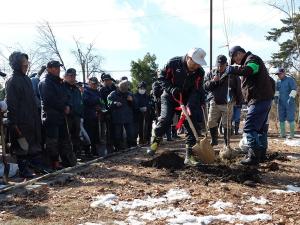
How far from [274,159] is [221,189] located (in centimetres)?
246

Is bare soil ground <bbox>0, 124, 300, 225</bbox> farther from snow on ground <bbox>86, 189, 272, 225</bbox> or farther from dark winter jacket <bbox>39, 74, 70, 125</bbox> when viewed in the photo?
dark winter jacket <bbox>39, 74, 70, 125</bbox>

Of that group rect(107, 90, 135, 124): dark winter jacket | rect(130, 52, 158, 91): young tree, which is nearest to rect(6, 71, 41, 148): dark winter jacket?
rect(107, 90, 135, 124): dark winter jacket

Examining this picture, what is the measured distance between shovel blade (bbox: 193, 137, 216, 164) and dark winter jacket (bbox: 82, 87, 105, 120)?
3.44m

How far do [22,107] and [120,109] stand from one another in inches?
138

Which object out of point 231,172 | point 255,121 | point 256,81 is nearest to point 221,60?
point 256,81

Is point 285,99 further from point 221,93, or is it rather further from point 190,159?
point 190,159

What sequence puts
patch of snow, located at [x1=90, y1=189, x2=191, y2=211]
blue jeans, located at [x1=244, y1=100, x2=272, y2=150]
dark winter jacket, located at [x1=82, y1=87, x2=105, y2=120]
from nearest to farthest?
patch of snow, located at [x1=90, y1=189, x2=191, y2=211], blue jeans, located at [x1=244, y1=100, x2=272, y2=150], dark winter jacket, located at [x1=82, y1=87, x2=105, y2=120]

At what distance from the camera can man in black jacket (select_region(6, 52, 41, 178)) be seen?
6695 millimetres

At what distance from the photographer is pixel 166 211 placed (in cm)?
439

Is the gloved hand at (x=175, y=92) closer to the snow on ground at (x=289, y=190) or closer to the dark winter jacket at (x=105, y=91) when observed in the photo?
the snow on ground at (x=289, y=190)

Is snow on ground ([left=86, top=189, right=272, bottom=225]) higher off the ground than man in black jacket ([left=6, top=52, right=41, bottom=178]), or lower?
lower

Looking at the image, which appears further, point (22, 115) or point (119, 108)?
point (119, 108)

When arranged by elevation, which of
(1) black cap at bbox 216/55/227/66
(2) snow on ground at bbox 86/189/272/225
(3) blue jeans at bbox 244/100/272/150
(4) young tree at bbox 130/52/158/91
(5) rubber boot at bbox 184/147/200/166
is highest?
(4) young tree at bbox 130/52/158/91

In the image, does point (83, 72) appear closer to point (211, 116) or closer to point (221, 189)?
point (211, 116)
